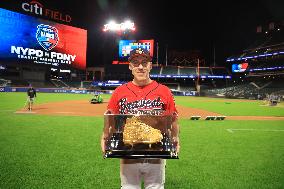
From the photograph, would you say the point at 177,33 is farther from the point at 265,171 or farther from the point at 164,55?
the point at 265,171

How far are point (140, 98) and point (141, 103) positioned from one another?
81 millimetres

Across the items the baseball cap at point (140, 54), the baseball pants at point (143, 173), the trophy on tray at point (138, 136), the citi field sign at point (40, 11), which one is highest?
the citi field sign at point (40, 11)

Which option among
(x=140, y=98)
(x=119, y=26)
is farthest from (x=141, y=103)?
(x=119, y=26)

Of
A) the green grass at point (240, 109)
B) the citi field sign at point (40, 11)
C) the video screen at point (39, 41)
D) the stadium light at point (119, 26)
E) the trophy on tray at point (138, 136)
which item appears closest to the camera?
the trophy on tray at point (138, 136)

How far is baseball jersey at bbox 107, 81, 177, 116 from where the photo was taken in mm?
3303

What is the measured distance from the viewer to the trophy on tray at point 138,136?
2.44 meters

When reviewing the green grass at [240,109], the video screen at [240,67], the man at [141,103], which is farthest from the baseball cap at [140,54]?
the video screen at [240,67]

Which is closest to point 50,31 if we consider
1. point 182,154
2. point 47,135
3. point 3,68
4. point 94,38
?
point 3,68

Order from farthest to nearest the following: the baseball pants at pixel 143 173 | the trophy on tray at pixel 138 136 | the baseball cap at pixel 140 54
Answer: the baseball cap at pixel 140 54 → the baseball pants at pixel 143 173 → the trophy on tray at pixel 138 136

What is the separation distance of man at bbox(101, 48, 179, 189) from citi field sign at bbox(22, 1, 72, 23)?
213ft

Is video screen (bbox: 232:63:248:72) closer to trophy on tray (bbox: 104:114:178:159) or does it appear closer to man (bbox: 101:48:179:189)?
man (bbox: 101:48:179:189)

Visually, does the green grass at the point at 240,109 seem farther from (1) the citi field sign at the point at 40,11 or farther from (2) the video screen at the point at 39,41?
(1) the citi field sign at the point at 40,11

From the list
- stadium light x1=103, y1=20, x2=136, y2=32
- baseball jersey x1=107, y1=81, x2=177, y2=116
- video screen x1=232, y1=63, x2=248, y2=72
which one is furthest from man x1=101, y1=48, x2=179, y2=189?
stadium light x1=103, y1=20, x2=136, y2=32

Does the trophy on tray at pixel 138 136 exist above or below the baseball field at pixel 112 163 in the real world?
above
